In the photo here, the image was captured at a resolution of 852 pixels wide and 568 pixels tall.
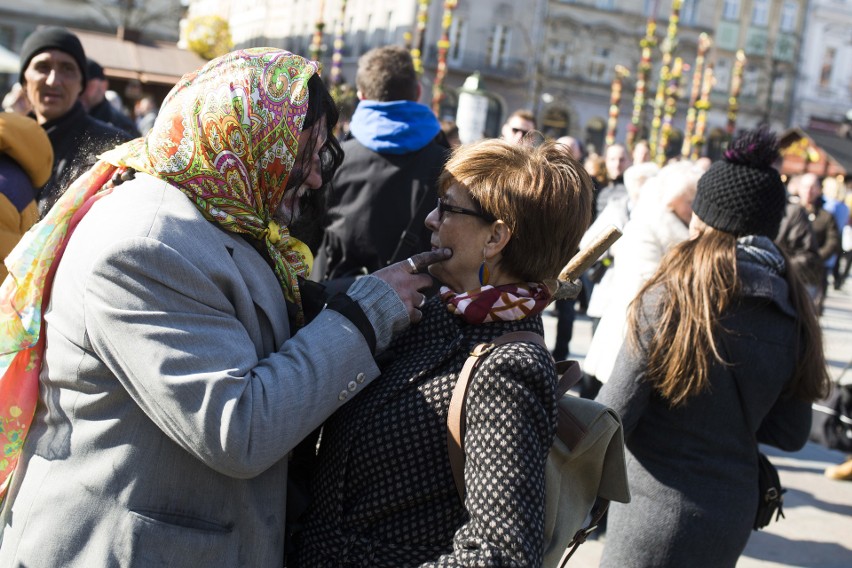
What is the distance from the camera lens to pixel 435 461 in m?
1.69

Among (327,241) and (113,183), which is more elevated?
(113,183)

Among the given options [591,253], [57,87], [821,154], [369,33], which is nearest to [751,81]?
[369,33]

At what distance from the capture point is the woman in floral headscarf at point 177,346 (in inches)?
60.7

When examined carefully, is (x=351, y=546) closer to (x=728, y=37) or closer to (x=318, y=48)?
(x=318, y=48)

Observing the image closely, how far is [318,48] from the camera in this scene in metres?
14.6

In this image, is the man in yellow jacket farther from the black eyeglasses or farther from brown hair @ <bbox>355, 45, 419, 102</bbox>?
the black eyeglasses

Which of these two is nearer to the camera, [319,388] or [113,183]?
[319,388]

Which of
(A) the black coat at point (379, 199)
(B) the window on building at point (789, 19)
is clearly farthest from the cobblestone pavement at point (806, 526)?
(B) the window on building at point (789, 19)

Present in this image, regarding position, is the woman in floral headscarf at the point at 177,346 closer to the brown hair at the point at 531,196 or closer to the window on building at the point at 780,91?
the brown hair at the point at 531,196

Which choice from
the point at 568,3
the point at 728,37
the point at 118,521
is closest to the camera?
the point at 118,521

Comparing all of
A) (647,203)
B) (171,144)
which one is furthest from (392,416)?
(647,203)

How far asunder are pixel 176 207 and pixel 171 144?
13 cm

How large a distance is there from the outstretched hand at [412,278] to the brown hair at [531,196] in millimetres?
147

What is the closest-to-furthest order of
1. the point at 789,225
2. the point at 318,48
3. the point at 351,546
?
the point at 351,546
the point at 789,225
the point at 318,48
